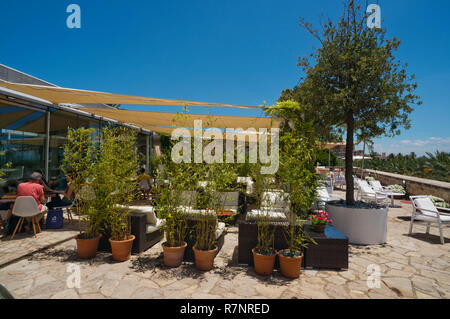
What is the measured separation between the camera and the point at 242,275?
3293mm

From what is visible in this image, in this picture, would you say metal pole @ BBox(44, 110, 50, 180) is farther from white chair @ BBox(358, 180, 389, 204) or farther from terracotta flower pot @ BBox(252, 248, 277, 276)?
white chair @ BBox(358, 180, 389, 204)

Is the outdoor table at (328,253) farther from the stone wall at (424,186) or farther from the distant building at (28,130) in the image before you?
the stone wall at (424,186)

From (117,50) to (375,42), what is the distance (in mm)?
6329

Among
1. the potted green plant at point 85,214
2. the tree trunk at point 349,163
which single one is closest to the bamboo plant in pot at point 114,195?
the potted green plant at point 85,214

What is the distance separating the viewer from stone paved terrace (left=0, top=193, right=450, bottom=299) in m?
2.79

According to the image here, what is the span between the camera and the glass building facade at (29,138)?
623 centimetres

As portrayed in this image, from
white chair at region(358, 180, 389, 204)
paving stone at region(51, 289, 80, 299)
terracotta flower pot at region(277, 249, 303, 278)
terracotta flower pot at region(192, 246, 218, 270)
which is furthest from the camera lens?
white chair at region(358, 180, 389, 204)

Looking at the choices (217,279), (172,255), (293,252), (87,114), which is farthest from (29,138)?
(293,252)

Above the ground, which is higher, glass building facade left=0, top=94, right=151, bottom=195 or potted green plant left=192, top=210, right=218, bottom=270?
glass building facade left=0, top=94, right=151, bottom=195

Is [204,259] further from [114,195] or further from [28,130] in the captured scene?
[28,130]

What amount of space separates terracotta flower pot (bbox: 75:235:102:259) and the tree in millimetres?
4765

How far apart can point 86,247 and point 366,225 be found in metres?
4.96

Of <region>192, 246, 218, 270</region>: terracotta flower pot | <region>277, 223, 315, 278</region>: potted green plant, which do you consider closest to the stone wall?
<region>277, 223, 315, 278</region>: potted green plant
